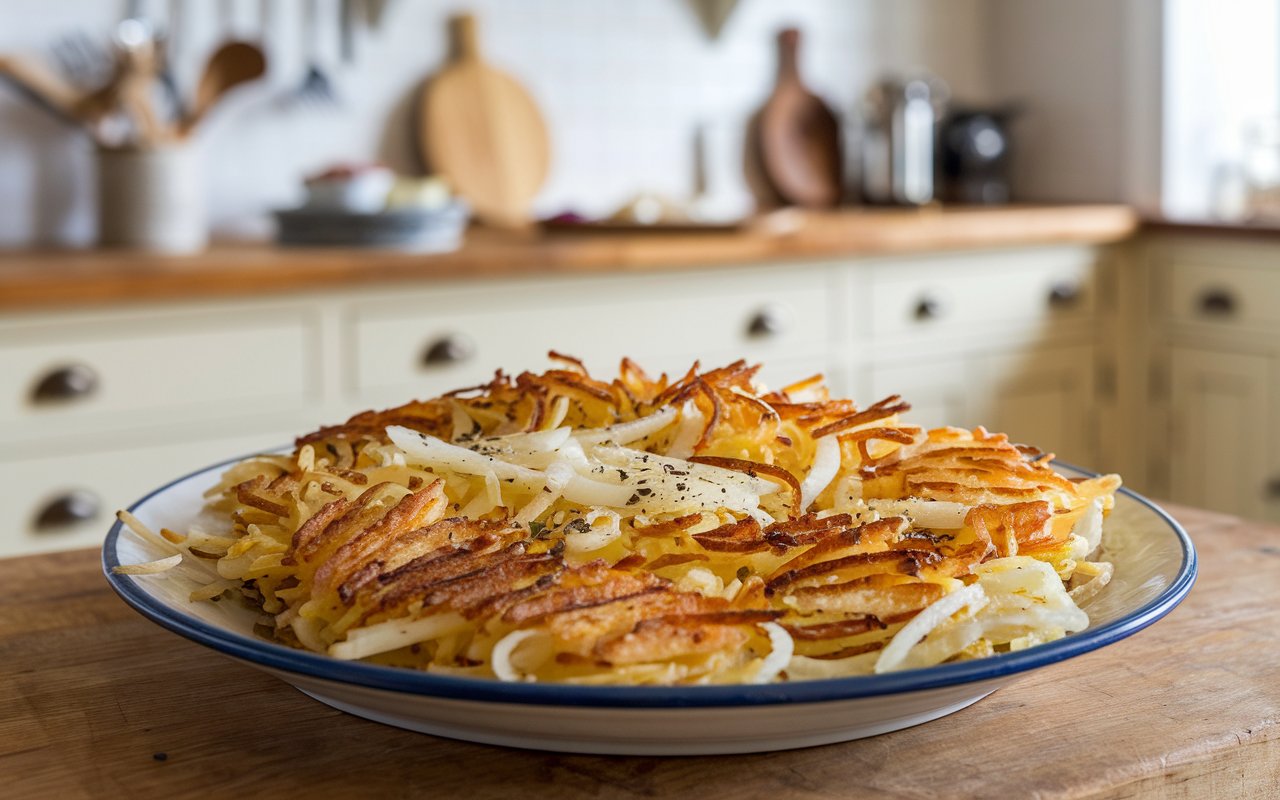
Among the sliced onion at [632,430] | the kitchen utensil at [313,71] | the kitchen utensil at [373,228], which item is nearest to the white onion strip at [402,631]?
the sliced onion at [632,430]

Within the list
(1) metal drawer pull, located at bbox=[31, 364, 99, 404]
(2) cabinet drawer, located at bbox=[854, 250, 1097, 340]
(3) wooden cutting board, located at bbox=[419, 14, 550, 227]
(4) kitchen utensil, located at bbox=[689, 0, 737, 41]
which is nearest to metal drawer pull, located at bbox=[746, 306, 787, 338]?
(2) cabinet drawer, located at bbox=[854, 250, 1097, 340]

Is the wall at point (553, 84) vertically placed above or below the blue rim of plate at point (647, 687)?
above

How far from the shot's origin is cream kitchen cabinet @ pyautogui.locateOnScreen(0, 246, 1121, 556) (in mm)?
2152

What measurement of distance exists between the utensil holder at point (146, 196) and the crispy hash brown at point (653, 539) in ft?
5.88

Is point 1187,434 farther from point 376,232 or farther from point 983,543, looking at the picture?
point 983,543

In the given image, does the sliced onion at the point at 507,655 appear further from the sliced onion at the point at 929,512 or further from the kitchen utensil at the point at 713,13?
the kitchen utensil at the point at 713,13

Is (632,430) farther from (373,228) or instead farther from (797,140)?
(797,140)

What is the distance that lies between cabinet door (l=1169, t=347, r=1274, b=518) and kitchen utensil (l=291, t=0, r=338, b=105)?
2.02 m

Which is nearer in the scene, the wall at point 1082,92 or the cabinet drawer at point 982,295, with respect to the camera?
the cabinet drawer at point 982,295

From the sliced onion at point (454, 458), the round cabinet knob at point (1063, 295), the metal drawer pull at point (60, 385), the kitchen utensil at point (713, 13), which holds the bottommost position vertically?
the metal drawer pull at point (60, 385)

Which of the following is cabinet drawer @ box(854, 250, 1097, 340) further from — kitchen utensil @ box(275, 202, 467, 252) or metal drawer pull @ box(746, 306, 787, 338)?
kitchen utensil @ box(275, 202, 467, 252)

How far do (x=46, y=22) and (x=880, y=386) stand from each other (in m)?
1.82

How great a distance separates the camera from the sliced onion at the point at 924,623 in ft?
1.99

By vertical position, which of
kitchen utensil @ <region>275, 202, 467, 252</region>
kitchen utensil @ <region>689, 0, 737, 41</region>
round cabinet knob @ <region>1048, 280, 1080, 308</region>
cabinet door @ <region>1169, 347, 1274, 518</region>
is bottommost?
cabinet door @ <region>1169, 347, 1274, 518</region>
